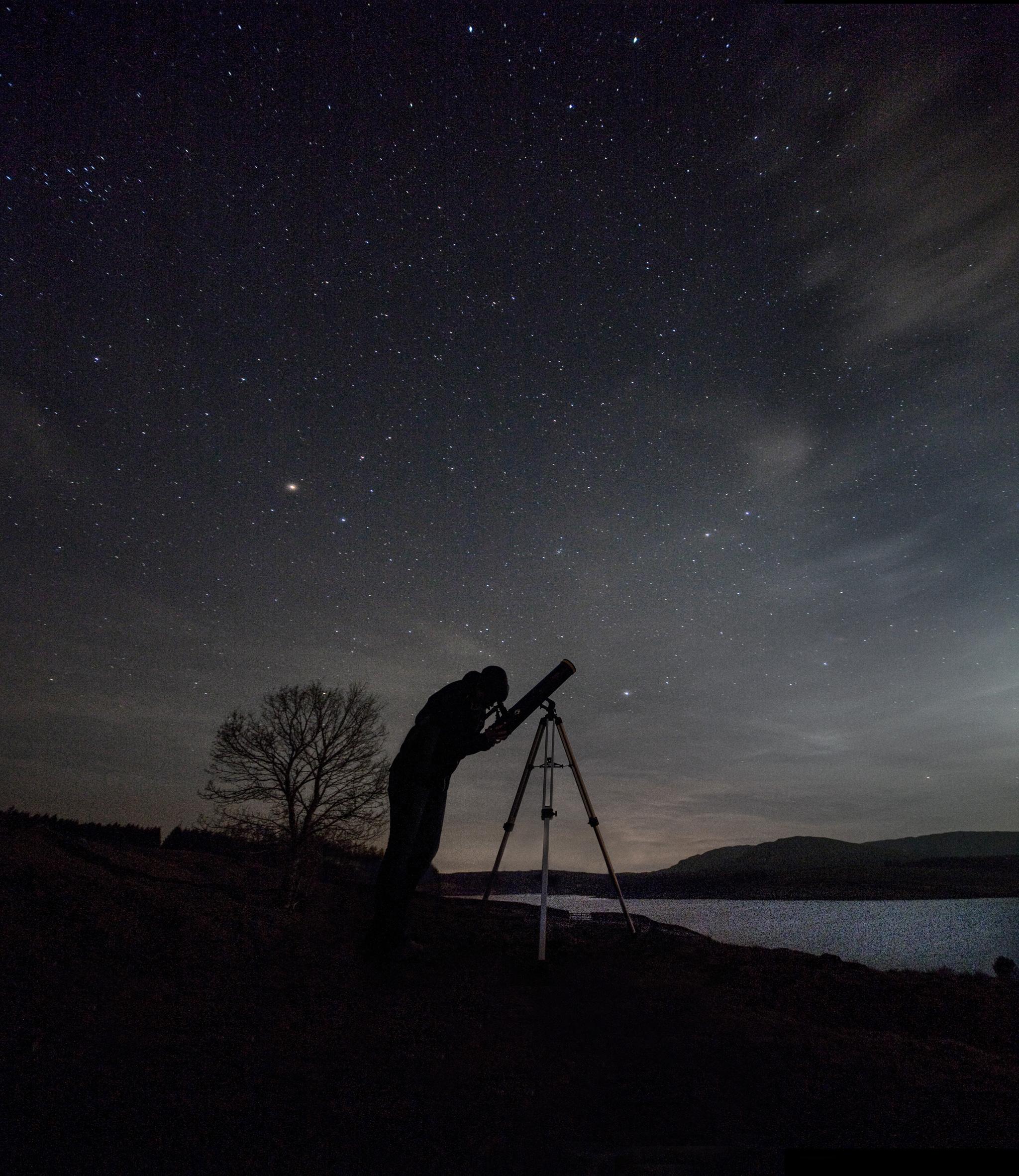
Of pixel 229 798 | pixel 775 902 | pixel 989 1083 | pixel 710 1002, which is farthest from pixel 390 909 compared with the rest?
pixel 775 902

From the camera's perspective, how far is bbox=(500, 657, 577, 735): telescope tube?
24.6ft

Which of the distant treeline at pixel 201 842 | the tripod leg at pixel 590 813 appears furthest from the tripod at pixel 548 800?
the distant treeline at pixel 201 842

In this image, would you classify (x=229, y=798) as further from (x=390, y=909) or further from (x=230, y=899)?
(x=390, y=909)

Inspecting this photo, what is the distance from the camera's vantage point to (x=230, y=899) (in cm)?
1010

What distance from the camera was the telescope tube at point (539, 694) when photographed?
750 centimetres

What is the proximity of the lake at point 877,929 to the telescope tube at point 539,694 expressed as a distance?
519 centimetres

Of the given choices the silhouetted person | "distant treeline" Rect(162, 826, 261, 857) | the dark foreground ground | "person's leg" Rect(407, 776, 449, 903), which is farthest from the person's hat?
"distant treeline" Rect(162, 826, 261, 857)

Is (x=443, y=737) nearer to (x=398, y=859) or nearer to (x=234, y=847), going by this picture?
(x=398, y=859)

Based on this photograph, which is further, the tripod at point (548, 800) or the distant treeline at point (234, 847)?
the distant treeline at point (234, 847)

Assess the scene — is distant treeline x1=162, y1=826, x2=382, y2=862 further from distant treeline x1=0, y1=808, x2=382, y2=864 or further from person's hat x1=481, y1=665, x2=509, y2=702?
person's hat x1=481, y1=665, x2=509, y2=702

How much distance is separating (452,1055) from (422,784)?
9.97ft

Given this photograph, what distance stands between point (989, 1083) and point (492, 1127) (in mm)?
3141

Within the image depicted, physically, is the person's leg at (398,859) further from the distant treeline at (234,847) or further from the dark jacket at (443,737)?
the distant treeline at (234,847)

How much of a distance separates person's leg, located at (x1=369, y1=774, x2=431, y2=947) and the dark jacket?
0.19 m
